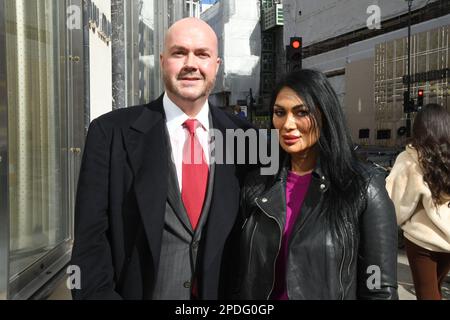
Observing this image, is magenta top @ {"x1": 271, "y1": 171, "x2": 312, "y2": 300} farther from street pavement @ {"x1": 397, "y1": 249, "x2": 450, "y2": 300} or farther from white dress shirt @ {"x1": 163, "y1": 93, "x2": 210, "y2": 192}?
street pavement @ {"x1": 397, "y1": 249, "x2": 450, "y2": 300}

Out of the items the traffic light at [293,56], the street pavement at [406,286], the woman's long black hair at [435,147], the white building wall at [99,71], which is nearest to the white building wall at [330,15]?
the traffic light at [293,56]

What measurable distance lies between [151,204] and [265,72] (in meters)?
57.6

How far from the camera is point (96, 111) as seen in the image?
4547mm

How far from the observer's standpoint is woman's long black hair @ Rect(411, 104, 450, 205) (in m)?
3.15

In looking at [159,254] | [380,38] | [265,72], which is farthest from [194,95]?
[265,72]

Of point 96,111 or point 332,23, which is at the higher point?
point 332,23

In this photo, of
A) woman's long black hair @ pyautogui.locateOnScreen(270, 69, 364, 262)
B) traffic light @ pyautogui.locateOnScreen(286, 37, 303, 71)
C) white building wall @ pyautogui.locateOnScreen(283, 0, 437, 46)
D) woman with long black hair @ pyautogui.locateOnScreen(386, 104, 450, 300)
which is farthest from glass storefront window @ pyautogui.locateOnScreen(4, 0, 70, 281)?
white building wall @ pyautogui.locateOnScreen(283, 0, 437, 46)

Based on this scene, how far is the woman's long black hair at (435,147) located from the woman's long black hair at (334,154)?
5.18 feet

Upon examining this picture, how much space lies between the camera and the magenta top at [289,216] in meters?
1.75

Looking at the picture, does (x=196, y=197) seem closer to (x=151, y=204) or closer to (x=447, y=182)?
(x=151, y=204)

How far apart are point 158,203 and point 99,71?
123 inches

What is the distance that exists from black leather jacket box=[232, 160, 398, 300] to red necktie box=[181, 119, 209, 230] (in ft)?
0.70

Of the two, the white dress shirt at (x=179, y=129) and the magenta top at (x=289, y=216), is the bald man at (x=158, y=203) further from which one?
the magenta top at (x=289, y=216)
